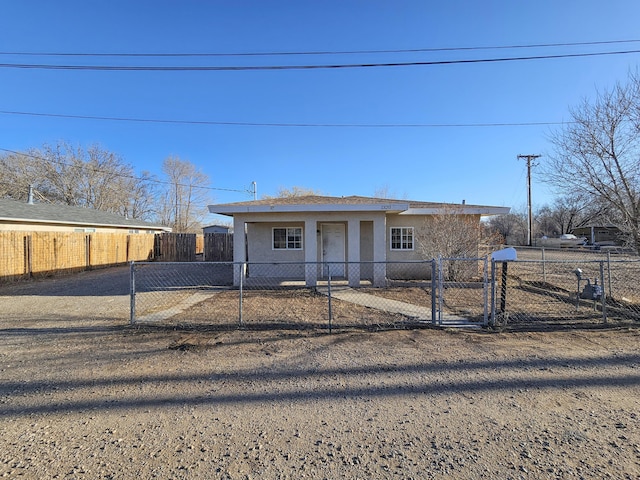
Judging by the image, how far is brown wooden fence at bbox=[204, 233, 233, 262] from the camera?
21120 mm

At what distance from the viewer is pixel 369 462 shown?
227cm

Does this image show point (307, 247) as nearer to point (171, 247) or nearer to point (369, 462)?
point (369, 462)

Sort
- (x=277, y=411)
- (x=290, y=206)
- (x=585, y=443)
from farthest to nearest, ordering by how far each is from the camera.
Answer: (x=290, y=206)
(x=277, y=411)
(x=585, y=443)

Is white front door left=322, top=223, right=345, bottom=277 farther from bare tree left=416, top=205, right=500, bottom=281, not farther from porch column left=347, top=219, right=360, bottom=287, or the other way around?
bare tree left=416, top=205, right=500, bottom=281

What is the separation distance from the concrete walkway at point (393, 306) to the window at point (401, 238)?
373 centimetres

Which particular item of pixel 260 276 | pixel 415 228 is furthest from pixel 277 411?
pixel 415 228

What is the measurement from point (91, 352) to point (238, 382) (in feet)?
8.50

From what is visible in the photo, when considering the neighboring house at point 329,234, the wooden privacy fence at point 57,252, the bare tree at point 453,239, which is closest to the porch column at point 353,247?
the neighboring house at point 329,234

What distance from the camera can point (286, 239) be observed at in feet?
40.1

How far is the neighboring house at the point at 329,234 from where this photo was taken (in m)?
10.6

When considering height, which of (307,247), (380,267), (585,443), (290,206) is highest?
(290,206)

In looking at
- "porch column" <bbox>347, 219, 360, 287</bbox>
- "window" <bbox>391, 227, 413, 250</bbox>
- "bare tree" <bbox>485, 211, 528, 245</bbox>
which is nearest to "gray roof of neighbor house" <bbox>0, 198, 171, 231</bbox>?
"porch column" <bbox>347, 219, 360, 287</bbox>

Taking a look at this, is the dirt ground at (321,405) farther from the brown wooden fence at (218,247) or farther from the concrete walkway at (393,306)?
the brown wooden fence at (218,247)

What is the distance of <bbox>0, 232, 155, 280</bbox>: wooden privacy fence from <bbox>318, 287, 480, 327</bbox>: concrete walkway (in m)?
Answer: 12.2
